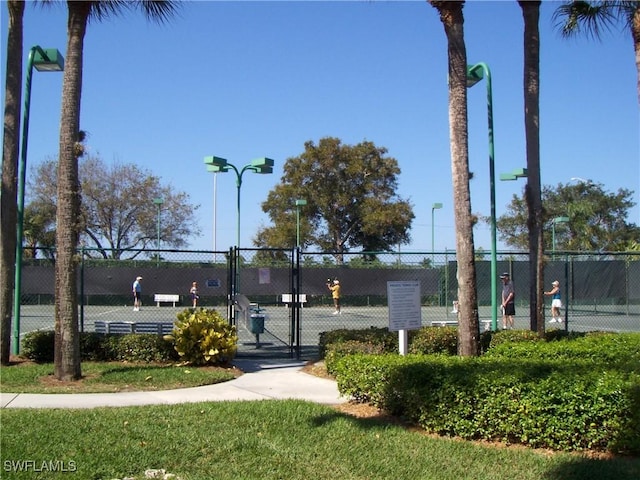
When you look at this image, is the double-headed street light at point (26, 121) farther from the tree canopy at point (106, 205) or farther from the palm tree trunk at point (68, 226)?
the tree canopy at point (106, 205)

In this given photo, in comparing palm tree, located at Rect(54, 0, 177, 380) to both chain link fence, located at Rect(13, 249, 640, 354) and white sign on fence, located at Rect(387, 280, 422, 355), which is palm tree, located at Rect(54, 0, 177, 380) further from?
white sign on fence, located at Rect(387, 280, 422, 355)

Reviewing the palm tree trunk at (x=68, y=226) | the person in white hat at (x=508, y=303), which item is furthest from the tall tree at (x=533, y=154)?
the palm tree trunk at (x=68, y=226)

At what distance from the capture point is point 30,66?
11.3 metres

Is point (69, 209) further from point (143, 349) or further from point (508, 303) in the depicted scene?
point (508, 303)

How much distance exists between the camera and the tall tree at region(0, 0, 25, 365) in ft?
34.4

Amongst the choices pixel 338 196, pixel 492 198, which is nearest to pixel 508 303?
pixel 492 198

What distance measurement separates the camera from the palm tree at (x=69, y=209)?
9.36 m

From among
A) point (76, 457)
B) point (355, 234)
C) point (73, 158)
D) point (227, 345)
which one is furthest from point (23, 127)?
point (355, 234)

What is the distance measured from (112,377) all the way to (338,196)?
3297cm

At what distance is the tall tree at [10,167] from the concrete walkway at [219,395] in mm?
2457

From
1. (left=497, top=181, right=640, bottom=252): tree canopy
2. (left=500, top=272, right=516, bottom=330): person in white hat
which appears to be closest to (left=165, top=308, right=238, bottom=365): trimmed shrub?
(left=500, top=272, right=516, bottom=330): person in white hat

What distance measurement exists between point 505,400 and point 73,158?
681cm

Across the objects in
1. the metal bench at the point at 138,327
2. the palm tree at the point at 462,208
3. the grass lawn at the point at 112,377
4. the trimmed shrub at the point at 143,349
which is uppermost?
the palm tree at the point at 462,208

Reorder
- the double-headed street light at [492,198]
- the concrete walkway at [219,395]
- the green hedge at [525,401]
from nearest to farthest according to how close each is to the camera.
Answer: the green hedge at [525,401], the concrete walkway at [219,395], the double-headed street light at [492,198]
